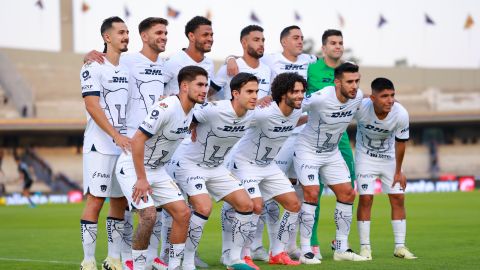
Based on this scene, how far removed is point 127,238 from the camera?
452 inches

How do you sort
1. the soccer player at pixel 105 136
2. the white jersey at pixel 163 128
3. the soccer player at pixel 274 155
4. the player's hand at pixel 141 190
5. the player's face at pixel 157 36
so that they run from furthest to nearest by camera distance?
the soccer player at pixel 274 155
the player's face at pixel 157 36
the soccer player at pixel 105 136
the white jersey at pixel 163 128
the player's hand at pixel 141 190

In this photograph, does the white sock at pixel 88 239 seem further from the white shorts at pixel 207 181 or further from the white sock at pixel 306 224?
the white sock at pixel 306 224

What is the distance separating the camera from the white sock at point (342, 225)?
492 inches

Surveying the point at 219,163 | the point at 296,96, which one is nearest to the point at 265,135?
the point at 296,96

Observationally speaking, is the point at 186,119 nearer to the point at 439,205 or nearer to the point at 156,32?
the point at 156,32

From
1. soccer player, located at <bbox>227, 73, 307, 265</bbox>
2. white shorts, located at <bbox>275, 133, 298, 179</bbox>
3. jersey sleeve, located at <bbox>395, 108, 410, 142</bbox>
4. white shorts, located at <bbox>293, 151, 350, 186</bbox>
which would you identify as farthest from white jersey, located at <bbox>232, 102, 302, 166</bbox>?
jersey sleeve, located at <bbox>395, 108, 410, 142</bbox>

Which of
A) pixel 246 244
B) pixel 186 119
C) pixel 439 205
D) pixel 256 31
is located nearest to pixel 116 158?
pixel 186 119

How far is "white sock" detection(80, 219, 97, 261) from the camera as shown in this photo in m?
10.8

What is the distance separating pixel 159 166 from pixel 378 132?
3.45m

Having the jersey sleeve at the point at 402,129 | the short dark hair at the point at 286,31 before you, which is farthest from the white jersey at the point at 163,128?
the jersey sleeve at the point at 402,129

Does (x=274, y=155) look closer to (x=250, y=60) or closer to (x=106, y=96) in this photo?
(x=250, y=60)

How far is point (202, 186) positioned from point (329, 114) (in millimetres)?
2234

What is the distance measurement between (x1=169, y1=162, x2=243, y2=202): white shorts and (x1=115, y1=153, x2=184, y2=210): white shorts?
0.58 meters

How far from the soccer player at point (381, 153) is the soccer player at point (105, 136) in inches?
133
